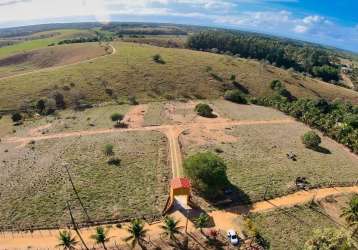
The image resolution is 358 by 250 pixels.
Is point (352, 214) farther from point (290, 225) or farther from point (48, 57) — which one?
point (48, 57)

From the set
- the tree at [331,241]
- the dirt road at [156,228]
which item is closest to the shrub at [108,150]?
the dirt road at [156,228]

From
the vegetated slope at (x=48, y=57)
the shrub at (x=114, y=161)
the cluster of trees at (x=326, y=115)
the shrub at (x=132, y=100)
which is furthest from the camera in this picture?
the vegetated slope at (x=48, y=57)

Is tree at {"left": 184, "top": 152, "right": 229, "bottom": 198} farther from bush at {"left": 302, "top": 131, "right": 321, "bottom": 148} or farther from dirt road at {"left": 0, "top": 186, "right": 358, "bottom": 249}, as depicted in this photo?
bush at {"left": 302, "top": 131, "right": 321, "bottom": 148}

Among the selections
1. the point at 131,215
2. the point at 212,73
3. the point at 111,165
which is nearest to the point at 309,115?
the point at 212,73

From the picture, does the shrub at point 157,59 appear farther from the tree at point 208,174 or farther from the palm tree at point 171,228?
the palm tree at point 171,228

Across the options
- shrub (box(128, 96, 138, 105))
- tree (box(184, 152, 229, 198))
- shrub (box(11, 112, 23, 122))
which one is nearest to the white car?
tree (box(184, 152, 229, 198))

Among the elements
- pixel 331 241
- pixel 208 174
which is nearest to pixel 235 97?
pixel 208 174
